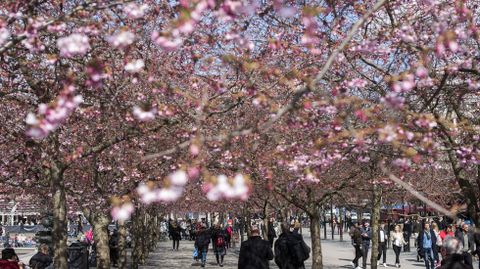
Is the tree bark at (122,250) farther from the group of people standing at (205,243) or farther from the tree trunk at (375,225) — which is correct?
the group of people standing at (205,243)

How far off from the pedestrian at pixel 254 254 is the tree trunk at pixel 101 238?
414 cm

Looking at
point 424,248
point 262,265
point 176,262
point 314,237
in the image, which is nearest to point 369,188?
point 314,237

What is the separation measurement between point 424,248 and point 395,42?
1280 cm

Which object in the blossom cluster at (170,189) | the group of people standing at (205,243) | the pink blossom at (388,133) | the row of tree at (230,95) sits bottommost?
the group of people standing at (205,243)

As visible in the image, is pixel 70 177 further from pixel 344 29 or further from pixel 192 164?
pixel 192 164

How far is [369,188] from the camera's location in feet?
58.7

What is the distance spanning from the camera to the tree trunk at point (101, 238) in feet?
48.4

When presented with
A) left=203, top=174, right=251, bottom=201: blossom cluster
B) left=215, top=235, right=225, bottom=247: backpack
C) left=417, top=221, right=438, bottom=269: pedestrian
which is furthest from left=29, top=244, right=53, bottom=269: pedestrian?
left=215, top=235, right=225, bottom=247: backpack

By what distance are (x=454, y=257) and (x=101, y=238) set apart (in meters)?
9.28

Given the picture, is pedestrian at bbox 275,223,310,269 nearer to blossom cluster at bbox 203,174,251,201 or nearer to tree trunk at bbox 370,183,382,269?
tree trunk at bbox 370,183,382,269

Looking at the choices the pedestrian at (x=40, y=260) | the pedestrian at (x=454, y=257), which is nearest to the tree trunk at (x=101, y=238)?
the pedestrian at (x=40, y=260)

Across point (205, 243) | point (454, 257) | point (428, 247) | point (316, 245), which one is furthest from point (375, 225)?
point (454, 257)

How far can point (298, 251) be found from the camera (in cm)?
1298

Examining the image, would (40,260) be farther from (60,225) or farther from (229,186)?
(229,186)
